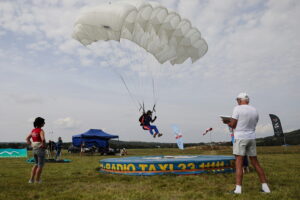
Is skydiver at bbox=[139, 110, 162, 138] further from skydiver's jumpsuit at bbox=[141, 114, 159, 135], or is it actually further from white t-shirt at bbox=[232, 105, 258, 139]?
white t-shirt at bbox=[232, 105, 258, 139]

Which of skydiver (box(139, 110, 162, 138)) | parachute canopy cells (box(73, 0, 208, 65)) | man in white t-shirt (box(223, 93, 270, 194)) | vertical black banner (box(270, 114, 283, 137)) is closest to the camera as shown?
man in white t-shirt (box(223, 93, 270, 194))

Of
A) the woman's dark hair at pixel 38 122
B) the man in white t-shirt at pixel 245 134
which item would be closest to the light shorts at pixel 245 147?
the man in white t-shirt at pixel 245 134

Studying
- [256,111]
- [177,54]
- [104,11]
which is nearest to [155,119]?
[177,54]

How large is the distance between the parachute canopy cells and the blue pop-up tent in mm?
17340

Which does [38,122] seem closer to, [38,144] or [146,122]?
[38,144]

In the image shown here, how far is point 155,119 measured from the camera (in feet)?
→ 39.1

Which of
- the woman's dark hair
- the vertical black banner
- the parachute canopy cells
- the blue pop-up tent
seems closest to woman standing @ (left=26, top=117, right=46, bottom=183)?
the woman's dark hair

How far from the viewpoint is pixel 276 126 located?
25.1 meters

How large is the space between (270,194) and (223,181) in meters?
1.92

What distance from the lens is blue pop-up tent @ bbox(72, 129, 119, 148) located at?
1072 inches

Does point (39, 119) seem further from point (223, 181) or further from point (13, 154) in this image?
point (13, 154)

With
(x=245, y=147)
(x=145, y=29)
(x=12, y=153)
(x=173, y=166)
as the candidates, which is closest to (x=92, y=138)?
(x=12, y=153)

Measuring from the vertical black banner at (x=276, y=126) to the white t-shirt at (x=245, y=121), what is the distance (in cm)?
2222

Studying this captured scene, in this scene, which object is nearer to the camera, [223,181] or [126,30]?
[223,181]
